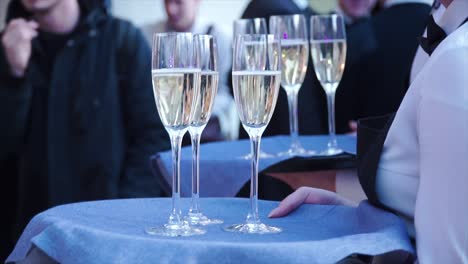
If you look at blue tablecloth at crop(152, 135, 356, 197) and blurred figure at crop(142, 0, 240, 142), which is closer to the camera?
blue tablecloth at crop(152, 135, 356, 197)

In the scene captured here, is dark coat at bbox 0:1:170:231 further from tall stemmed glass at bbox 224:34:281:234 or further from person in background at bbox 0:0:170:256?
tall stemmed glass at bbox 224:34:281:234

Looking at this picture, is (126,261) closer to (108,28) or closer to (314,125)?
(314,125)

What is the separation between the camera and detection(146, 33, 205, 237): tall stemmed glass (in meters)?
1.48

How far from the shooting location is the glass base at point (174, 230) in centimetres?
143

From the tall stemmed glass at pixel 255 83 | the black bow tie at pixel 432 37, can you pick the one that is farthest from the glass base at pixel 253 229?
the black bow tie at pixel 432 37

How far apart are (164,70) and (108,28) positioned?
8.82 ft

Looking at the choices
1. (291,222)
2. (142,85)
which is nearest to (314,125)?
(142,85)

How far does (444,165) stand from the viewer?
1.35m

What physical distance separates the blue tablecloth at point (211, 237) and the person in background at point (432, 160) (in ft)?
0.13

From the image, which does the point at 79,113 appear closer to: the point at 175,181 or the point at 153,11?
the point at 175,181

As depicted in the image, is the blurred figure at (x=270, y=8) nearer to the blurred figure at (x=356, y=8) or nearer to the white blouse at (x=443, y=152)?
the white blouse at (x=443, y=152)

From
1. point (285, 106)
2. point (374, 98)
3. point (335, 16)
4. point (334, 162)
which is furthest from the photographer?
point (374, 98)

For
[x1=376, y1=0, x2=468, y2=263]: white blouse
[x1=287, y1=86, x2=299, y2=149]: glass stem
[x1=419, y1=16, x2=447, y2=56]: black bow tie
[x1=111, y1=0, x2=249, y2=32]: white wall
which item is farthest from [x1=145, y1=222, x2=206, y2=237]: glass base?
[x1=111, y1=0, x2=249, y2=32]: white wall

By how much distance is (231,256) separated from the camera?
1250mm
